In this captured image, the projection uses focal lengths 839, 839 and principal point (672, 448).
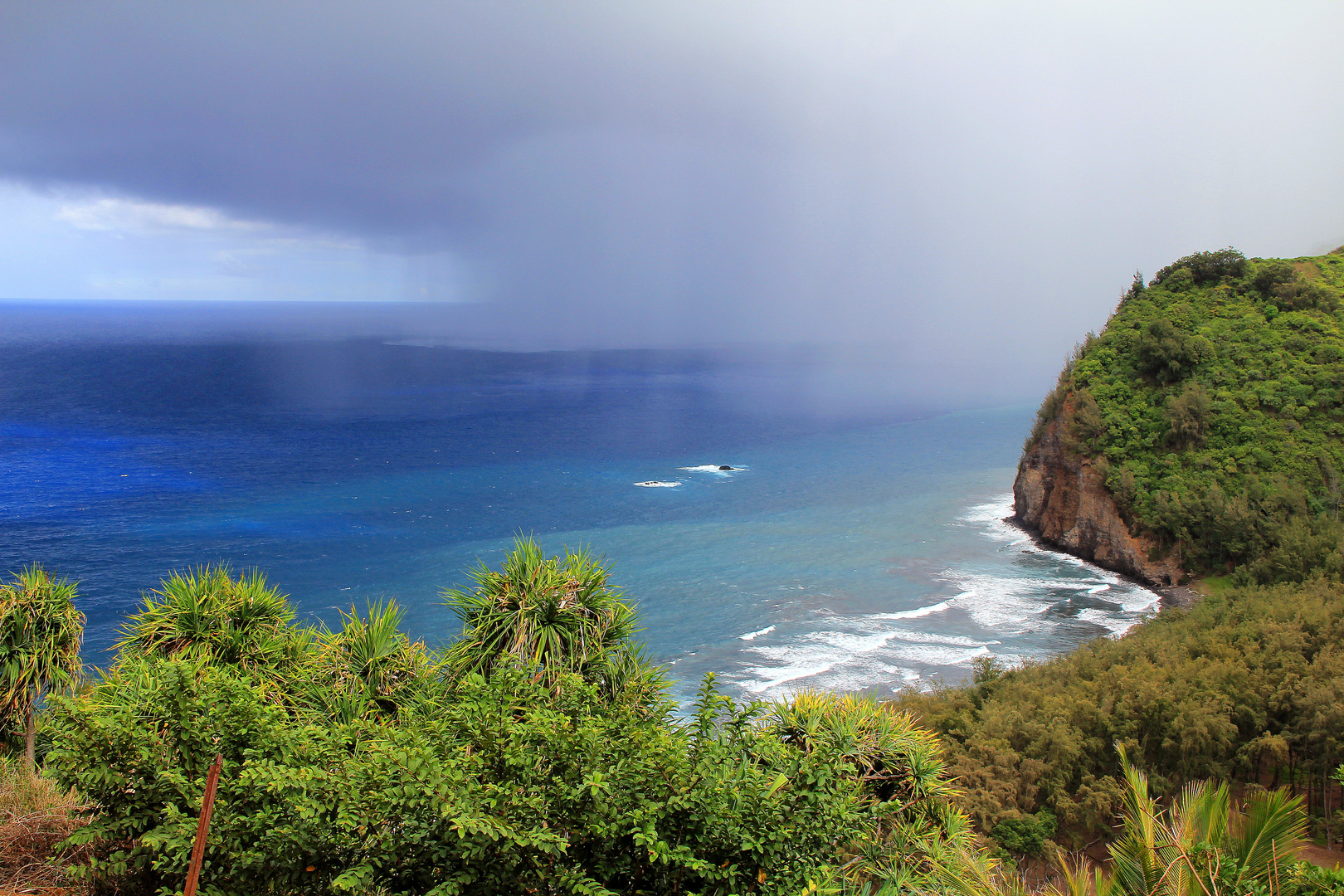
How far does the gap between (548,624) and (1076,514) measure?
4440 centimetres

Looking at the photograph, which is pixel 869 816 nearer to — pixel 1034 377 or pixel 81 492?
pixel 81 492

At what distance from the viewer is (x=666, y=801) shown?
7812 mm

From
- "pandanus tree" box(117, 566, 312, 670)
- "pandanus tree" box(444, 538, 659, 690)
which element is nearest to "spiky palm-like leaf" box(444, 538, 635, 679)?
"pandanus tree" box(444, 538, 659, 690)

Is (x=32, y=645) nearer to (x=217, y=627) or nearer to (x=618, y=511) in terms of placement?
(x=217, y=627)

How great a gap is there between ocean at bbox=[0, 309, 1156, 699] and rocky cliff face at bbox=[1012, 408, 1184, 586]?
1238 millimetres

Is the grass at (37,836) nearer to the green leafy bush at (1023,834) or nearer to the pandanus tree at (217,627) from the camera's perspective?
the pandanus tree at (217,627)

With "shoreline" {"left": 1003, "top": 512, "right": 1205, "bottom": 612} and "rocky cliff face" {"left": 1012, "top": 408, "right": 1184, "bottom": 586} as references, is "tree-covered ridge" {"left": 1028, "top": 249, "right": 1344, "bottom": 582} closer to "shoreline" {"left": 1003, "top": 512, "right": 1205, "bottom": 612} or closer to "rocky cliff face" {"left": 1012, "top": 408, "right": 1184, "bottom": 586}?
"rocky cliff face" {"left": 1012, "top": 408, "right": 1184, "bottom": 586}

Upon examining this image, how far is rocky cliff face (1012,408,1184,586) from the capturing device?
145 feet

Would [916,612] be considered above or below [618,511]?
below

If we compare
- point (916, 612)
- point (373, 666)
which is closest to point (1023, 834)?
point (373, 666)

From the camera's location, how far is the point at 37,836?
989cm

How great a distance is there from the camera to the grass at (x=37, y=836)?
8.88 m

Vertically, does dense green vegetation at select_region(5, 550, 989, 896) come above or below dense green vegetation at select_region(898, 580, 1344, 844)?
above

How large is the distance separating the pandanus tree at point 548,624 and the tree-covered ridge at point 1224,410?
1227 inches
